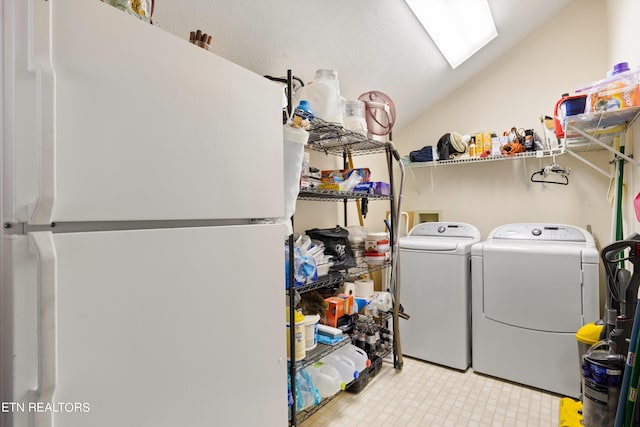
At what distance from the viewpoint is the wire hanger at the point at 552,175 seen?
240 cm

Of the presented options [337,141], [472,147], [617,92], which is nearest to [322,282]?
[337,141]

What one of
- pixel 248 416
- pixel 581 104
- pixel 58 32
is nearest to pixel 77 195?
pixel 58 32

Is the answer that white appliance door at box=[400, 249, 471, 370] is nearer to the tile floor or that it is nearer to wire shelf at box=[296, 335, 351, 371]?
the tile floor

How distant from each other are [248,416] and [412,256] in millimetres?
1821

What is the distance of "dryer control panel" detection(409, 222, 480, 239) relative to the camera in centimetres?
255

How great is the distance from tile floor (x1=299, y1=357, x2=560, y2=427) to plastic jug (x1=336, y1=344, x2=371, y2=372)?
7.5 inches

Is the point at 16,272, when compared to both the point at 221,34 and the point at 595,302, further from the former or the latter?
the point at 595,302

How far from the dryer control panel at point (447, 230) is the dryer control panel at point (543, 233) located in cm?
15

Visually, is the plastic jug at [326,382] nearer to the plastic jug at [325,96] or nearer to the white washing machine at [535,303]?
the white washing machine at [535,303]

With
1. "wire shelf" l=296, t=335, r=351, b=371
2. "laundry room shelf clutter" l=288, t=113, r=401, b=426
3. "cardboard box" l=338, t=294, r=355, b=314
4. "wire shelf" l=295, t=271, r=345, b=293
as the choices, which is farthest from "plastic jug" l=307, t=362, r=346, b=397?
"wire shelf" l=295, t=271, r=345, b=293

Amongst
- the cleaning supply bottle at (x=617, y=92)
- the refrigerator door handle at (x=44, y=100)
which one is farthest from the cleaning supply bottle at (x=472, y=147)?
the refrigerator door handle at (x=44, y=100)

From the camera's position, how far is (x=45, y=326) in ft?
1.90

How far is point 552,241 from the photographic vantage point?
87.3 inches

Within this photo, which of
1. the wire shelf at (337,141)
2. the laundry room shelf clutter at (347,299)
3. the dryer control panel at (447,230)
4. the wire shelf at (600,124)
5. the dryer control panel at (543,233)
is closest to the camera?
the wire shelf at (600,124)
